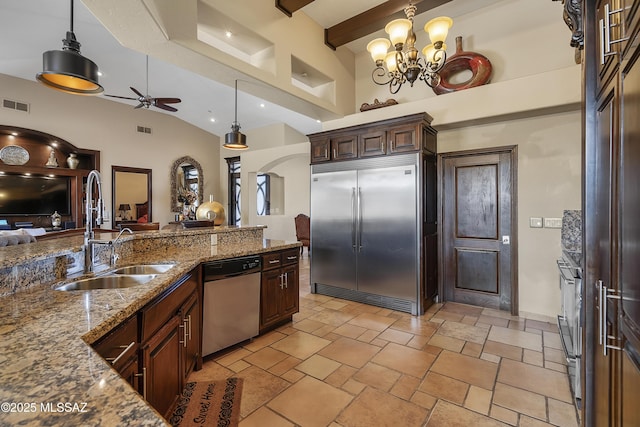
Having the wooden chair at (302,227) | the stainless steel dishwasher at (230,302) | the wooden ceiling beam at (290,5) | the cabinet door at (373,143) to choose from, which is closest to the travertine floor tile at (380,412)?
the stainless steel dishwasher at (230,302)

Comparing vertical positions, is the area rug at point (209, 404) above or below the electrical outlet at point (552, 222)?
below

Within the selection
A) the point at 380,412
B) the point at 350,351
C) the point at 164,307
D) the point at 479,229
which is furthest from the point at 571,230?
the point at 164,307

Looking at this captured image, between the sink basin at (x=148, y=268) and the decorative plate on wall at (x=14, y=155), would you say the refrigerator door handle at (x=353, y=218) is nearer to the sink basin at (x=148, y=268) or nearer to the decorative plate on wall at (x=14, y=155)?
the sink basin at (x=148, y=268)

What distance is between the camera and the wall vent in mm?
6016

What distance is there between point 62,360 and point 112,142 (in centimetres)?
842

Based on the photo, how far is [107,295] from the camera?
4.72 ft

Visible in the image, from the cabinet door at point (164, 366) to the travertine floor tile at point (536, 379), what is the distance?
234 centimetres

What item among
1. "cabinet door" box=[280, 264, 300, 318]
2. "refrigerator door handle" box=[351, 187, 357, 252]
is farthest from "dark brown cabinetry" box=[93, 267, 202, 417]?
"refrigerator door handle" box=[351, 187, 357, 252]

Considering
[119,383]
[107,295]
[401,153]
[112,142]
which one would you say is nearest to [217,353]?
[107,295]

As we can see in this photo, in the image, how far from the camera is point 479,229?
12.7ft

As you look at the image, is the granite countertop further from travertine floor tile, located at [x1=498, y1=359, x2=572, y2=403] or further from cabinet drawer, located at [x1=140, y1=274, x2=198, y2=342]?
travertine floor tile, located at [x1=498, y1=359, x2=572, y2=403]

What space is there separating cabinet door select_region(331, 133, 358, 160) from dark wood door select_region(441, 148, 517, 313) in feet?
4.10

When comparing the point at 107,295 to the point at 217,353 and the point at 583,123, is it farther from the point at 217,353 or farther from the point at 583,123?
the point at 583,123

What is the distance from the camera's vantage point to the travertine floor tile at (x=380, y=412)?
1.83 metres
